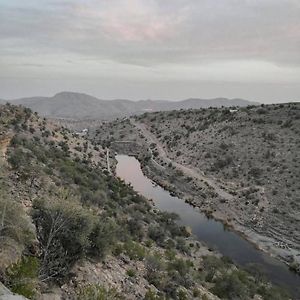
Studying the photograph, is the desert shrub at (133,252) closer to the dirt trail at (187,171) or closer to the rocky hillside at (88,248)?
the rocky hillside at (88,248)

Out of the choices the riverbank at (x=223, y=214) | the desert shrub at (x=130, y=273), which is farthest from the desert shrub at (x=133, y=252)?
the riverbank at (x=223, y=214)

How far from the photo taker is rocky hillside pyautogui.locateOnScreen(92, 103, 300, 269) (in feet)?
124

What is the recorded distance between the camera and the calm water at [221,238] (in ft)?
94.3

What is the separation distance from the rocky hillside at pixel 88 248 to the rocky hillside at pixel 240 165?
31.6ft

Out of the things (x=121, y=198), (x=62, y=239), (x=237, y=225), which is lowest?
(x=237, y=225)

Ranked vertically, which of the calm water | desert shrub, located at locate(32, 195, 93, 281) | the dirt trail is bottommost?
the calm water

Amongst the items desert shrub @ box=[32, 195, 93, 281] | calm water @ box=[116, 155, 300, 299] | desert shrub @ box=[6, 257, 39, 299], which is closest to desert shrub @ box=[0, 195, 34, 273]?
desert shrub @ box=[6, 257, 39, 299]

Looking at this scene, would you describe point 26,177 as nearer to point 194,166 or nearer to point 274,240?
point 274,240

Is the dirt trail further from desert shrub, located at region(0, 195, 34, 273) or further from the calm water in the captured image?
desert shrub, located at region(0, 195, 34, 273)

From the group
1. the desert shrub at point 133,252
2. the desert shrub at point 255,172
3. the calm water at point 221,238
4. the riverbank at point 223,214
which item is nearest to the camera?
the desert shrub at point 133,252

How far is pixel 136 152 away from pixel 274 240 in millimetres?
41069

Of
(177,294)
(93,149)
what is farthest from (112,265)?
(93,149)

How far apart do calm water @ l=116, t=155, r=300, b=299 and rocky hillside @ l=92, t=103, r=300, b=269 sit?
3.57 feet

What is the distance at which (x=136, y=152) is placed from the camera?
2867 inches
